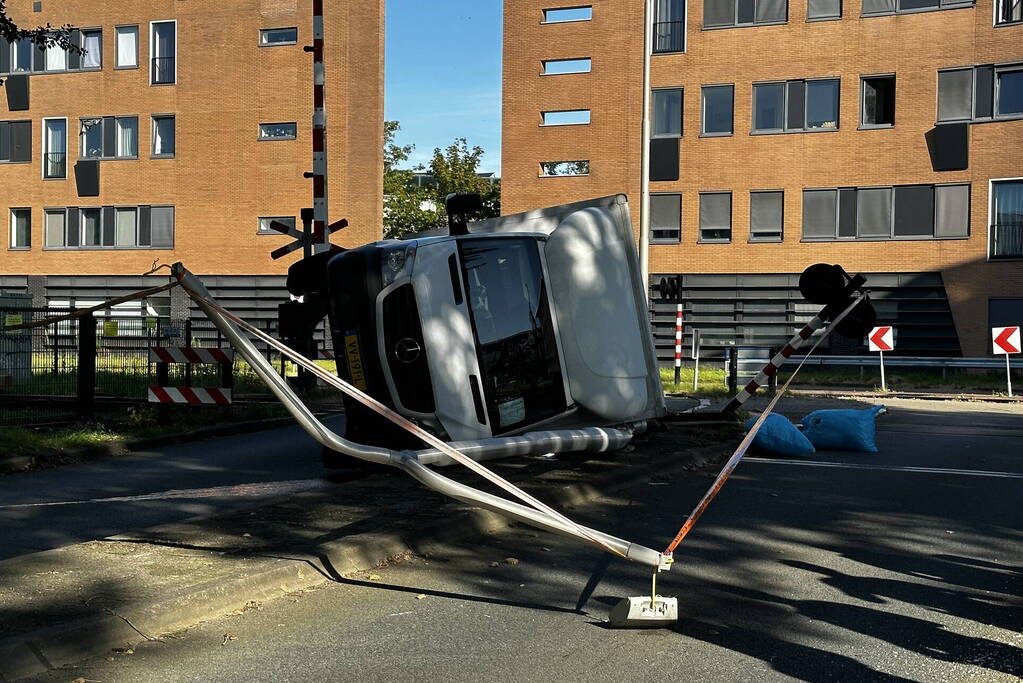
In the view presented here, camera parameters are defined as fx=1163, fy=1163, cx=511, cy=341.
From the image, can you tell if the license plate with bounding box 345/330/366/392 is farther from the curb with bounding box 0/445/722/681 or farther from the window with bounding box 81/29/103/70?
the window with bounding box 81/29/103/70

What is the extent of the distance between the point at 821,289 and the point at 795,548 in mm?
2823

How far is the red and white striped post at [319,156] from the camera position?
17812mm

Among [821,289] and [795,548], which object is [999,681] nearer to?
[795,548]

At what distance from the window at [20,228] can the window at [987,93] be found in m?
31.2

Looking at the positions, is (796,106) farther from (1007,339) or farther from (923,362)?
(1007,339)

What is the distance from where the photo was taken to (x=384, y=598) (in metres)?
6.05

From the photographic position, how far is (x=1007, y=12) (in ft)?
106

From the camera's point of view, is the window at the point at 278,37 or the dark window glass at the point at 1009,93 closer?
the dark window glass at the point at 1009,93

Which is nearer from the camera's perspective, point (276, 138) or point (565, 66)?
point (565, 66)

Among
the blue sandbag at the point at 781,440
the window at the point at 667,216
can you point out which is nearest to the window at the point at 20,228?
the window at the point at 667,216

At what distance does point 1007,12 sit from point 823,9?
197 inches

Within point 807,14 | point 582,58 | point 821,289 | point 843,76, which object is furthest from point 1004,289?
point 821,289

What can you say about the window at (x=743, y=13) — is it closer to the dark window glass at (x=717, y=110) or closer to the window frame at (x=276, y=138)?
the dark window glass at (x=717, y=110)

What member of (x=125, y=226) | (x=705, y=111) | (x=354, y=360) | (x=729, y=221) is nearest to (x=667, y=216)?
(x=729, y=221)
